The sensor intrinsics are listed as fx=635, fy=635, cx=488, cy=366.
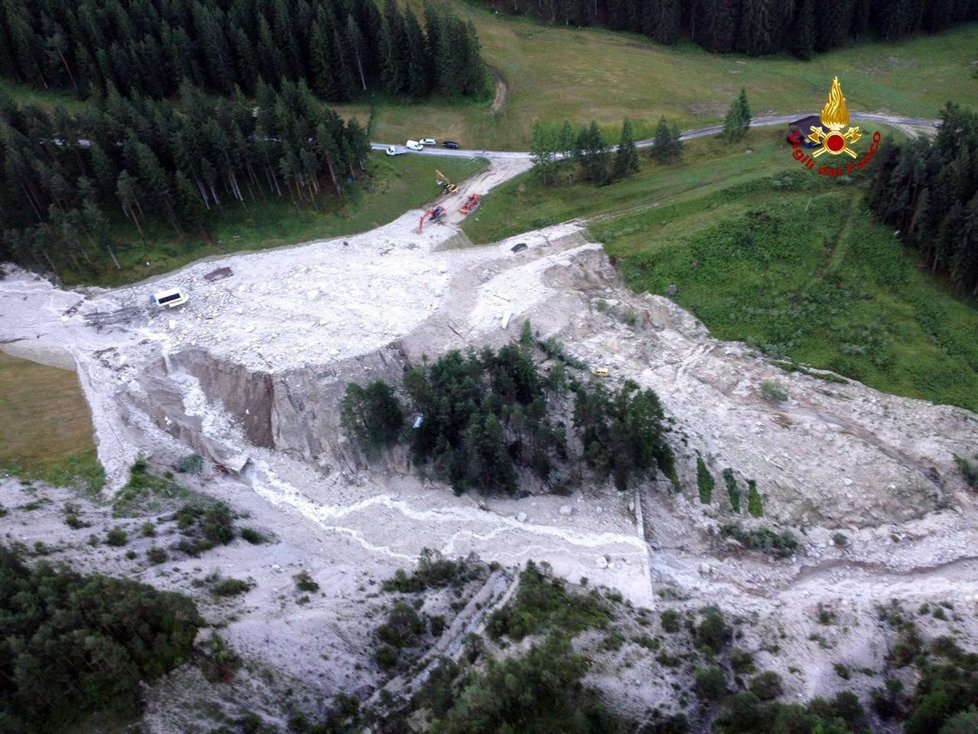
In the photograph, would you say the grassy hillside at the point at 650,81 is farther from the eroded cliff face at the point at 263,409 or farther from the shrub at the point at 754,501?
the shrub at the point at 754,501

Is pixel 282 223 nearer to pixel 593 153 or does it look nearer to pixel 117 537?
pixel 593 153

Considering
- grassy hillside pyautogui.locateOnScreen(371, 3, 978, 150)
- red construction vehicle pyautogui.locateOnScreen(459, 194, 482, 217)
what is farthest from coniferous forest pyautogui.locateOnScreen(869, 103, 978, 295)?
red construction vehicle pyautogui.locateOnScreen(459, 194, 482, 217)

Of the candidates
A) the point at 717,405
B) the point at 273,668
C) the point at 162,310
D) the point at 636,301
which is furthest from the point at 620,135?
the point at 273,668

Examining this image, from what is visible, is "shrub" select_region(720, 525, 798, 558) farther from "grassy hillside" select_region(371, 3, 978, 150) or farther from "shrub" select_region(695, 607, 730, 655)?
"grassy hillside" select_region(371, 3, 978, 150)

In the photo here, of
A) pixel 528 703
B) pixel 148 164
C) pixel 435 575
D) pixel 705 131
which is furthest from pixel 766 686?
pixel 148 164

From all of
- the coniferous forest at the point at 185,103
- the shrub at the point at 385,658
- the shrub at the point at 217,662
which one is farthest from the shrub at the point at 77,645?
the coniferous forest at the point at 185,103
